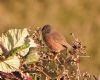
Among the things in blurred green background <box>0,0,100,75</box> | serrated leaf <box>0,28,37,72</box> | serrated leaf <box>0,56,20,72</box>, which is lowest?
serrated leaf <box>0,56,20,72</box>

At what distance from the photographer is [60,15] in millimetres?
12031

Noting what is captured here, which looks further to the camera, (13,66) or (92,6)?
(92,6)

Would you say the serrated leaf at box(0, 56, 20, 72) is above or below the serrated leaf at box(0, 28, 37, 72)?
below

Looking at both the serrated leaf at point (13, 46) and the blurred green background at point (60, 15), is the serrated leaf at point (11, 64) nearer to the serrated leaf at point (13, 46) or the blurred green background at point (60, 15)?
the serrated leaf at point (13, 46)

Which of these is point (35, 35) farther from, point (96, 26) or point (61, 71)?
point (96, 26)

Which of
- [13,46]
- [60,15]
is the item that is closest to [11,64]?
[13,46]

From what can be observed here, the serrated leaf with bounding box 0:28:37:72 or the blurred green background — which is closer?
the serrated leaf with bounding box 0:28:37:72

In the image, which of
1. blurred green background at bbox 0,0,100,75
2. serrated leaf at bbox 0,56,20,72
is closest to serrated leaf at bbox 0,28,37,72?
serrated leaf at bbox 0,56,20,72

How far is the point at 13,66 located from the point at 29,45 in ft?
0.35

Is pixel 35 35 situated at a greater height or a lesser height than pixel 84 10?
lesser

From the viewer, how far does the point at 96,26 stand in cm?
1141

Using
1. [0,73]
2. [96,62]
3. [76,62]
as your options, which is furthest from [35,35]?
[96,62]

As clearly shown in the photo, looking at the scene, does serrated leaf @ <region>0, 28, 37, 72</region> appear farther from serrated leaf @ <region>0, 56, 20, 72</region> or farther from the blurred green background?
the blurred green background

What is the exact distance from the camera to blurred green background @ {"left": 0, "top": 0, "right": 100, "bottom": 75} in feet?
36.4
